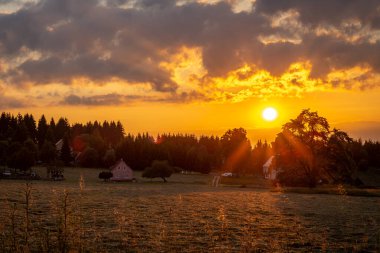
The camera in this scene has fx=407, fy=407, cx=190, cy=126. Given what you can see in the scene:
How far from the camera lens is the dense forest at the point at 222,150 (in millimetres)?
77000

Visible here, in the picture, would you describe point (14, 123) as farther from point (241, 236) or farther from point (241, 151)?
point (241, 236)

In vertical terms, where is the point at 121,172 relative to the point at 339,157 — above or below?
below

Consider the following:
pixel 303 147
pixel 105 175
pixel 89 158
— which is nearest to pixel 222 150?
pixel 89 158

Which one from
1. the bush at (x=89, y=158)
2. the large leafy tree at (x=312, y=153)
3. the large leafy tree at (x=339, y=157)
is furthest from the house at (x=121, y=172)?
the large leafy tree at (x=339, y=157)

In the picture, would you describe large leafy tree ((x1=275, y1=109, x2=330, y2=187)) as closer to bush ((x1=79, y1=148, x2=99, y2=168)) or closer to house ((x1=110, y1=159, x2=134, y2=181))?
house ((x1=110, y1=159, x2=134, y2=181))

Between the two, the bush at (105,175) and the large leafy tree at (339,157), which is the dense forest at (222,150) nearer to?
the large leafy tree at (339,157)

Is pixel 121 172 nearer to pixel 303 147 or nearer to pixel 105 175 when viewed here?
pixel 105 175

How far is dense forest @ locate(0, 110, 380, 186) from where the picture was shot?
77000 mm

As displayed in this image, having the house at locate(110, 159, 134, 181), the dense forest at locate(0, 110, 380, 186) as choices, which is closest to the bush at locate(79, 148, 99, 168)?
the dense forest at locate(0, 110, 380, 186)

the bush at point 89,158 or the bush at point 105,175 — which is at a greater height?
the bush at point 89,158

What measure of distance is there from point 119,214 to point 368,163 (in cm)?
12194

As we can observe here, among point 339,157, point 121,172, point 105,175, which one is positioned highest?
point 339,157

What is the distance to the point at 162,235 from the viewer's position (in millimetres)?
18125

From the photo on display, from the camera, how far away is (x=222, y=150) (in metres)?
153
